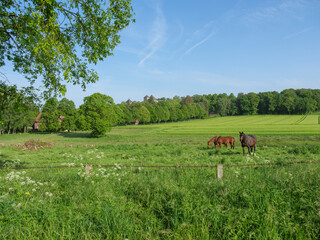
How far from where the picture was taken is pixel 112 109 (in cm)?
5619

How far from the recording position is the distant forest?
10.6 meters

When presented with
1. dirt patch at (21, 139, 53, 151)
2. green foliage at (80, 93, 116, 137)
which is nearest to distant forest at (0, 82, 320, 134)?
green foliage at (80, 93, 116, 137)

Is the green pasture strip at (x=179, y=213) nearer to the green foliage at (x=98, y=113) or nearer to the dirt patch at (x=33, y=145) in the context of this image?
the dirt patch at (x=33, y=145)

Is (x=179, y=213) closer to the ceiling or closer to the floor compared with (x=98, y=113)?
closer to the floor

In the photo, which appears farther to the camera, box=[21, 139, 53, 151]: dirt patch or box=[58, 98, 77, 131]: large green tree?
box=[58, 98, 77, 131]: large green tree

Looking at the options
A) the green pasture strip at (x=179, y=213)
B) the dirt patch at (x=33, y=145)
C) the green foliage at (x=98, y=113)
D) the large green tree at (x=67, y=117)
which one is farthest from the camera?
the large green tree at (x=67, y=117)

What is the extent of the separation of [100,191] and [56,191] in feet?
5.13

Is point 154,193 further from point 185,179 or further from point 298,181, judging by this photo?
point 298,181

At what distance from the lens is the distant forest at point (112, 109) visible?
10.6 m

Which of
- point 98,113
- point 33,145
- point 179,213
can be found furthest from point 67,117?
point 179,213

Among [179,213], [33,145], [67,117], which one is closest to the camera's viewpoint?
[179,213]

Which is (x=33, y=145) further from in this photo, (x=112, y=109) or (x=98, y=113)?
(x=112, y=109)

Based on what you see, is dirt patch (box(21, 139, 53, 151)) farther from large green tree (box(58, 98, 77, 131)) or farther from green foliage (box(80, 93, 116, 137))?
large green tree (box(58, 98, 77, 131))

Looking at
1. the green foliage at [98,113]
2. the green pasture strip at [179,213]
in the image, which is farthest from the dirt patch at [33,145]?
the green pasture strip at [179,213]
